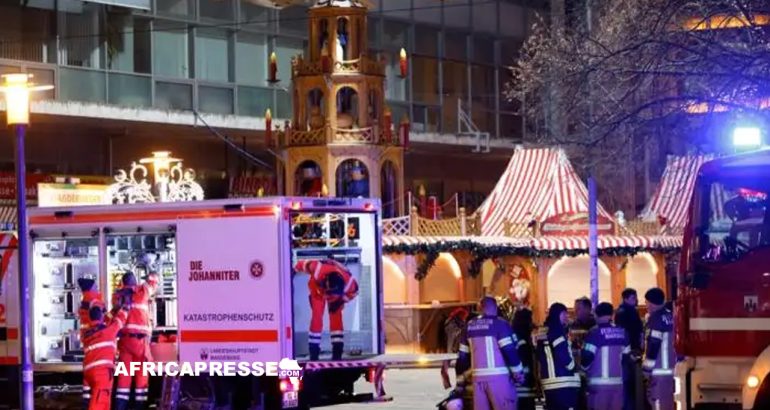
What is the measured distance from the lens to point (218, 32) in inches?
1516

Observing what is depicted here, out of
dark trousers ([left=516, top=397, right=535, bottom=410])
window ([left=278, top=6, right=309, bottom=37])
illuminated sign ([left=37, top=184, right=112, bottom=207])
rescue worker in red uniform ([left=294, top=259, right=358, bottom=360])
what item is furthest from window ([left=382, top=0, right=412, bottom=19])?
dark trousers ([left=516, top=397, right=535, bottom=410])

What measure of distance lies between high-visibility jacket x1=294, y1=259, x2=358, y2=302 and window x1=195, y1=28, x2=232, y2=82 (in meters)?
19.1

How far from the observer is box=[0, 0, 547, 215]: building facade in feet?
115

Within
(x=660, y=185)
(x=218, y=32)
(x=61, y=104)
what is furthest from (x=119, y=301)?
(x=218, y=32)

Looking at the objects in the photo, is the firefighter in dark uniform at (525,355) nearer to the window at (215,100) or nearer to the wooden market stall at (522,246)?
the wooden market stall at (522,246)

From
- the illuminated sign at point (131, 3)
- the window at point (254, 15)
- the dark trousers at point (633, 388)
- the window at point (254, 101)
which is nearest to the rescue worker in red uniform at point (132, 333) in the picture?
the dark trousers at point (633, 388)

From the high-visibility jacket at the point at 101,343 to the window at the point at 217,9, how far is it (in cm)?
2047

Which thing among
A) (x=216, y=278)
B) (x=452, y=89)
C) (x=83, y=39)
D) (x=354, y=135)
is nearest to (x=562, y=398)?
(x=216, y=278)

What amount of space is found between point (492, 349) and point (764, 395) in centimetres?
399

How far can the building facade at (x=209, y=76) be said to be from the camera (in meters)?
34.9

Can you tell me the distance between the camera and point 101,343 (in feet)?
60.2

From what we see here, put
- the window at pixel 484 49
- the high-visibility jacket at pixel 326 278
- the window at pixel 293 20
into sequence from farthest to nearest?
the window at pixel 484 49, the window at pixel 293 20, the high-visibility jacket at pixel 326 278

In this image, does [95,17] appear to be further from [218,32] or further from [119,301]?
[119,301]

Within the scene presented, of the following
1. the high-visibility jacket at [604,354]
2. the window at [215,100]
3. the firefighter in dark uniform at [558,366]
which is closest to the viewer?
the firefighter in dark uniform at [558,366]
